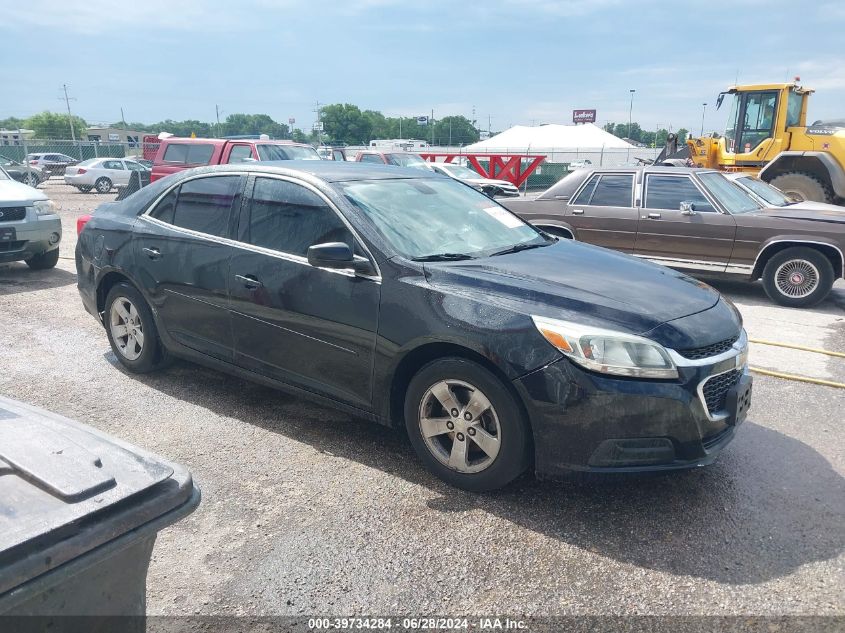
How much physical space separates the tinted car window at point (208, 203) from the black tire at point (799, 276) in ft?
21.1

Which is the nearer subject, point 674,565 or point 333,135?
point 674,565

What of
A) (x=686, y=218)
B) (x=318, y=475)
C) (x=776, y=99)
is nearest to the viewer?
(x=318, y=475)

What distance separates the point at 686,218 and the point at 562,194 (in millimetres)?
1621

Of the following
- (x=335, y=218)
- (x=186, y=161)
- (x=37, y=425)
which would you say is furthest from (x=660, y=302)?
(x=186, y=161)

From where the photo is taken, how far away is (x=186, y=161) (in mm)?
14617

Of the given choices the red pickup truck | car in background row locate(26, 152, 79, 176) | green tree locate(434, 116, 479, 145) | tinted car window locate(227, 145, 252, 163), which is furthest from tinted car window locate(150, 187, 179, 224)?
green tree locate(434, 116, 479, 145)

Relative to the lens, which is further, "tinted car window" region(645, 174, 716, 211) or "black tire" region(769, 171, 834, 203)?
"black tire" region(769, 171, 834, 203)

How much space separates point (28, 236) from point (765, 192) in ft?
31.5

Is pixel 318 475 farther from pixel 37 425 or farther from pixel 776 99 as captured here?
pixel 776 99

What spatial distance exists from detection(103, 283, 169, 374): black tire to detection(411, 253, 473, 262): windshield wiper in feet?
7.44

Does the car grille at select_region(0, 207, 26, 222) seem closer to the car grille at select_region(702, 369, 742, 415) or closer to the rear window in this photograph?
the rear window

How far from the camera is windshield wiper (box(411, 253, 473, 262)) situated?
3623 millimetres

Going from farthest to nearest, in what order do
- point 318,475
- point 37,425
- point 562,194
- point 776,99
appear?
point 776,99 < point 562,194 < point 318,475 < point 37,425

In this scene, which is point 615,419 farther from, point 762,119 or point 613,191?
point 762,119
